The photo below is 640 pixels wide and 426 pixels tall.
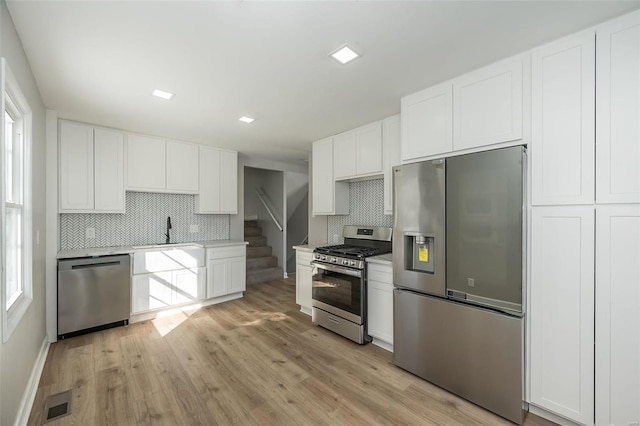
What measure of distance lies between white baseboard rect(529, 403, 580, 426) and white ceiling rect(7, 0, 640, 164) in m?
2.47

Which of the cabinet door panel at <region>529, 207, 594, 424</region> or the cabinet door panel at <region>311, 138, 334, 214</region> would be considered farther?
the cabinet door panel at <region>311, 138, 334, 214</region>

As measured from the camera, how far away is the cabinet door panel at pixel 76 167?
3170 mm

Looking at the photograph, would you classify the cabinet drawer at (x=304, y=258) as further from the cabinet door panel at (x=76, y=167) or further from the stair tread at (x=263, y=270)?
the cabinet door panel at (x=76, y=167)

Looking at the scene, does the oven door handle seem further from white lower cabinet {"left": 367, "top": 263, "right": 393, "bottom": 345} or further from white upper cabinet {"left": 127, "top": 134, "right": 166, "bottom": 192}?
white upper cabinet {"left": 127, "top": 134, "right": 166, "bottom": 192}

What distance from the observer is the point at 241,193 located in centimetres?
523

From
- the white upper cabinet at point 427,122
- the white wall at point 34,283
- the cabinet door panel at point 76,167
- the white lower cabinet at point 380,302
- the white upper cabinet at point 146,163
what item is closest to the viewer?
the white wall at point 34,283

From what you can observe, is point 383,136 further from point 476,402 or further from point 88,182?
point 88,182

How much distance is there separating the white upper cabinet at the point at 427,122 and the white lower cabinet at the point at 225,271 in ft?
10.2

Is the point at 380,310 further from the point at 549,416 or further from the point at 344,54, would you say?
the point at 344,54

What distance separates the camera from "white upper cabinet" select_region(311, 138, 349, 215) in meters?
3.83

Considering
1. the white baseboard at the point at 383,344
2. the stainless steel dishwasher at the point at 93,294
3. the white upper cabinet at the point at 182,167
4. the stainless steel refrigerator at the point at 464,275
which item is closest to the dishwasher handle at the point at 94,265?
the stainless steel dishwasher at the point at 93,294

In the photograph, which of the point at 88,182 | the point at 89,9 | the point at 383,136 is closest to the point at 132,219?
the point at 88,182

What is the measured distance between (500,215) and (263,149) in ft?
12.4

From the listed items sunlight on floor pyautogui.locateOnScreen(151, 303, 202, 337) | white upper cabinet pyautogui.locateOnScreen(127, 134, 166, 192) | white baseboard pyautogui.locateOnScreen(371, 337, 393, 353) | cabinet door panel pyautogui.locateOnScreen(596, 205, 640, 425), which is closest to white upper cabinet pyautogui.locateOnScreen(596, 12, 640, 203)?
cabinet door panel pyautogui.locateOnScreen(596, 205, 640, 425)
